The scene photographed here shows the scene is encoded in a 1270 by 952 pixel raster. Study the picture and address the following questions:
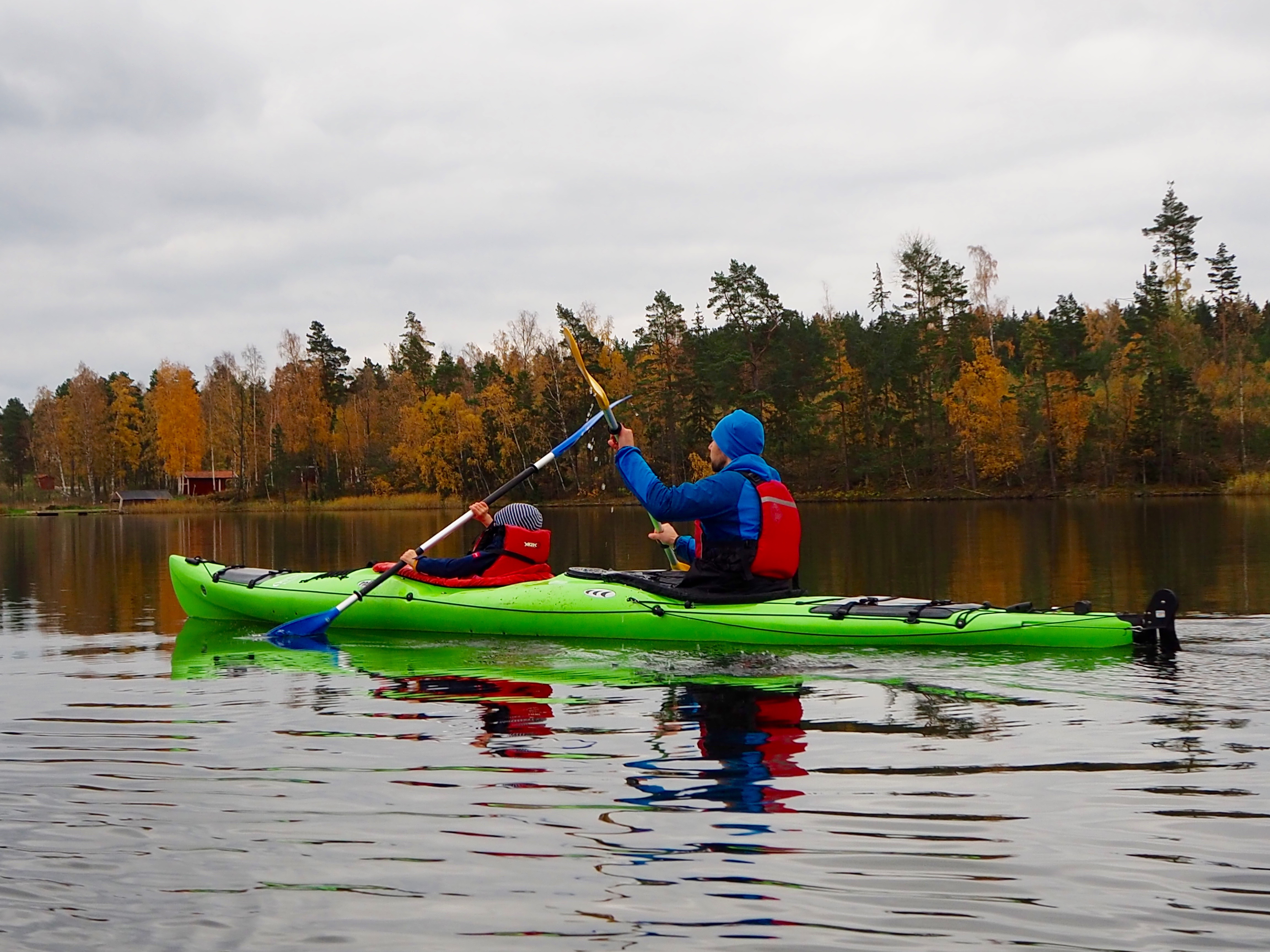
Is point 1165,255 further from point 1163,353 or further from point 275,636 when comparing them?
point 275,636

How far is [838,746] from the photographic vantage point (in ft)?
18.5

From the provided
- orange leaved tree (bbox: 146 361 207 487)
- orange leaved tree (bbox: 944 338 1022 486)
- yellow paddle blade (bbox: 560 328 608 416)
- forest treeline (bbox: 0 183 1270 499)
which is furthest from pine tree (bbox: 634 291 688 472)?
yellow paddle blade (bbox: 560 328 608 416)

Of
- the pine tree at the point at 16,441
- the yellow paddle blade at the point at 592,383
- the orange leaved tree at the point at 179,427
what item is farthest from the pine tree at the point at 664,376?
the pine tree at the point at 16,441

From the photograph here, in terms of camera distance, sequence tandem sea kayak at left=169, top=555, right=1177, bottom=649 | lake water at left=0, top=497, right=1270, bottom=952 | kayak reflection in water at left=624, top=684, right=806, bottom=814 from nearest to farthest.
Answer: lake water at left=0, top=497, right=1270, bottom=952
kayak reflection in water at left=624, top=684, right=806, bottom=814
tandem sea kayak at left=169, top=555, right=1177, bottom=649

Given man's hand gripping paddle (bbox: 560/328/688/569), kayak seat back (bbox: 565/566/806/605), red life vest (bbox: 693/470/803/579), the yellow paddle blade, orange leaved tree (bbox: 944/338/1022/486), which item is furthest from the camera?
orange leaved tree (bbox: 944/338/1022/486)

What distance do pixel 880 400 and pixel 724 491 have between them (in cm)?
5172

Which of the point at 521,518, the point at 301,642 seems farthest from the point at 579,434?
the point at 301,642

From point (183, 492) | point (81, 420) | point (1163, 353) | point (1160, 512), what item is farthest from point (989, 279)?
point (81, 420)

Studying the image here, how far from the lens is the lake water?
11.2 feet

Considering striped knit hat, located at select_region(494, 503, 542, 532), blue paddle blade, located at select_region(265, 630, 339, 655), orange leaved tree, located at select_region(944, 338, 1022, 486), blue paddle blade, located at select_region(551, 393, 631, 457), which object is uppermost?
orange leaved tree, located at select_region(944, 338, 1022, 486)

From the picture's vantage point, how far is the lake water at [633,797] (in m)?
3.42

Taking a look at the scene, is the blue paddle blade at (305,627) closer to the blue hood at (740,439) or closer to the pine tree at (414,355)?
the blue hood at (740,439)

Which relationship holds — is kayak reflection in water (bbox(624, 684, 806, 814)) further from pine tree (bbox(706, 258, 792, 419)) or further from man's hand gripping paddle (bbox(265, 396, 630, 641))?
pine tree (bbox(706, 258, 792, 419))

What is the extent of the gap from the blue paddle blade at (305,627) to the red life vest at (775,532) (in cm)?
369
